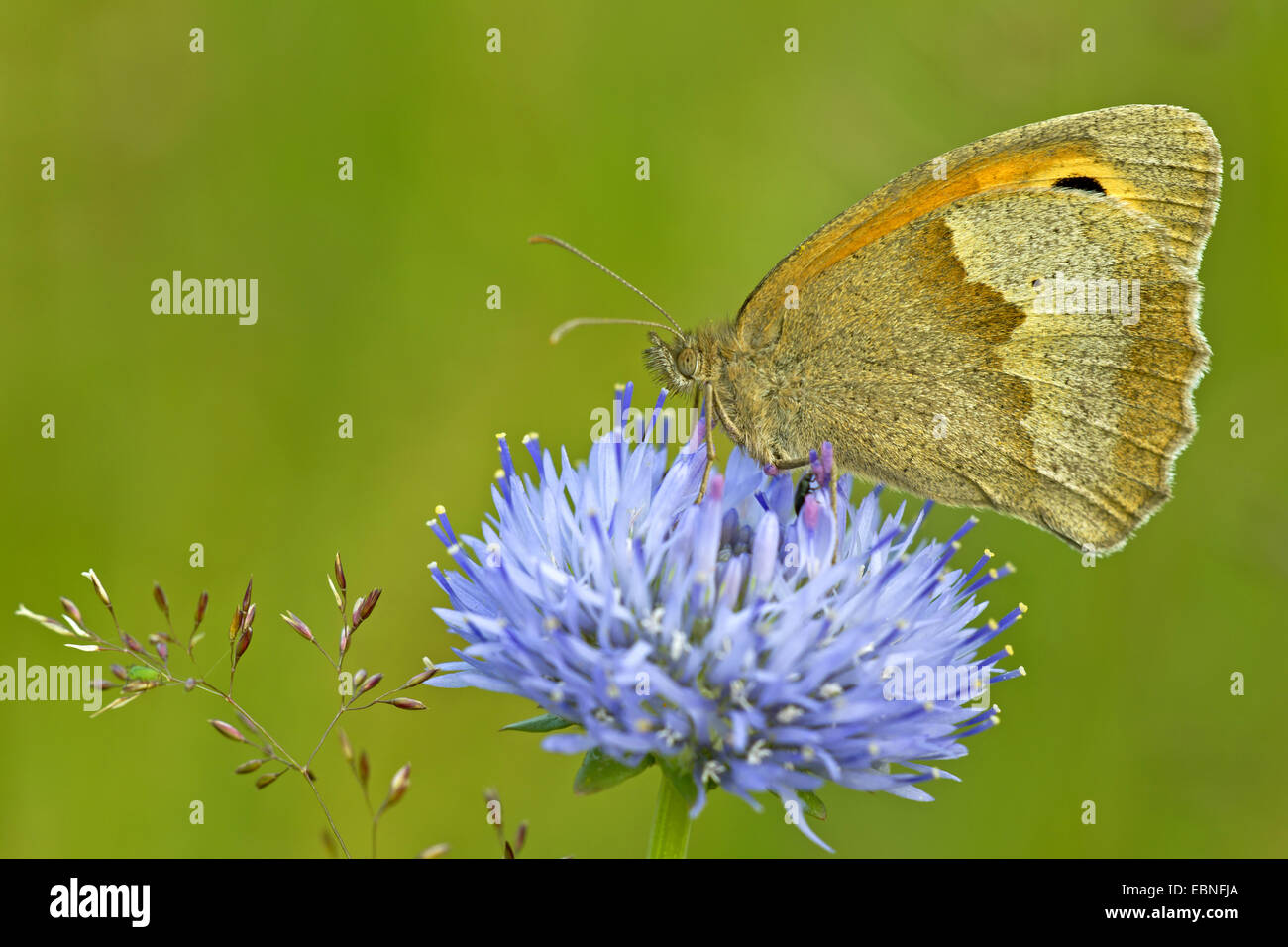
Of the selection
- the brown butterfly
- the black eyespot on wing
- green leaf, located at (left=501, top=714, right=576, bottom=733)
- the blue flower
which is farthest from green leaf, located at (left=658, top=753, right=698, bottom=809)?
the black eyespot on wing

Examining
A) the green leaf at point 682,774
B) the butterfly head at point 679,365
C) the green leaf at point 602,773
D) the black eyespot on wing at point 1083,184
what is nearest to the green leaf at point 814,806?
the green leaf at point 682,774

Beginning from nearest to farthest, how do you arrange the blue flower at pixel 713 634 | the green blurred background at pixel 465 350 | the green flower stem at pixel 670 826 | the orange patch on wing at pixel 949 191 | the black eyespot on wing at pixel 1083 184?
the blue flower at pixel 713 634, the green flower stem at pixel 670 826, the orange patch on wing at pixel 949 191, the black eyespot on wing at pixel 1083 184, the green blurred background at pixel 465 350

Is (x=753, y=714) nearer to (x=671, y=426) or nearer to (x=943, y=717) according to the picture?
(x=943, y=717)

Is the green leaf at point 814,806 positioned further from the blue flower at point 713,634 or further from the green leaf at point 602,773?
the green leaf at point 602,773

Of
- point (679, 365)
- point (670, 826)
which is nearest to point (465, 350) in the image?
point (679, 365)

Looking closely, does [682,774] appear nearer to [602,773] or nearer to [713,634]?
[602,773]

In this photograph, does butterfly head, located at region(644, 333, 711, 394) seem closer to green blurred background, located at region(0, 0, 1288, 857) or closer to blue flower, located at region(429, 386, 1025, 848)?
blue flower, located at region(429, 386, 1025, 848)
